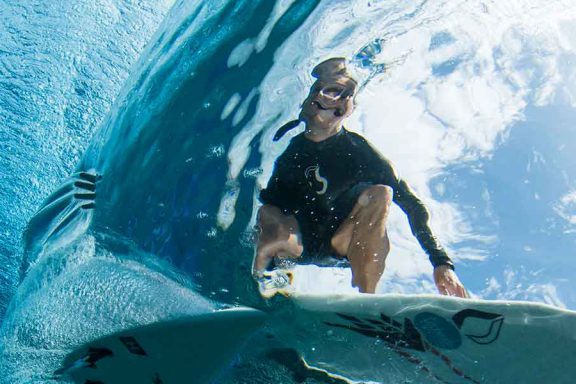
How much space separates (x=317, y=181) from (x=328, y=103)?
90 cm

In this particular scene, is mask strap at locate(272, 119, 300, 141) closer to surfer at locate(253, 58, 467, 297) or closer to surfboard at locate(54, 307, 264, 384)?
surfer at locate(253, 58, 467, 297)

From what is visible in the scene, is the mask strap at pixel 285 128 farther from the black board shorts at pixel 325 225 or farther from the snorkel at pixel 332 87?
the black board shorts at pixel 325 225

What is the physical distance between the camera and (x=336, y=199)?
4555 millimetres

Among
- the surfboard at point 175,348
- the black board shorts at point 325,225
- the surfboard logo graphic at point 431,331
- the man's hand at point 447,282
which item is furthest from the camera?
the surfboard at point 175,348

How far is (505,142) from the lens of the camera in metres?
6.57

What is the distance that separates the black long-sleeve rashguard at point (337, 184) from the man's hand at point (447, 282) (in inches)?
11.1

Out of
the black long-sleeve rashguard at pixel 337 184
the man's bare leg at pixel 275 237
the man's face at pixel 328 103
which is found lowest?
the man's bare leg at pixel 275 237

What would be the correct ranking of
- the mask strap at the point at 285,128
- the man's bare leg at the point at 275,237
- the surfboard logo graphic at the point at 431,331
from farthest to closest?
the mask strap at the point at 285,128 < the man's bare leg at the point at 275,237 < the surfboard logo graphic at the point at 431,331

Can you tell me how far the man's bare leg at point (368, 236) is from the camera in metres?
4.34

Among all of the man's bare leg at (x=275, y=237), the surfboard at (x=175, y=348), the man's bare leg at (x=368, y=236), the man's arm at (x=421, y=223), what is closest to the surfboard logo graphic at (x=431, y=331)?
the man's bare leg at (x=368, y=236)

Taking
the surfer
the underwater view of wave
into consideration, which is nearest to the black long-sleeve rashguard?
the surfer

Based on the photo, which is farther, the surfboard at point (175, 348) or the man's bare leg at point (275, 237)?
the surfboard at point (175, 348)

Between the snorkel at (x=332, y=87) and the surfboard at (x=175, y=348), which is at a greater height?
the snorkel at (x=332, y=87)

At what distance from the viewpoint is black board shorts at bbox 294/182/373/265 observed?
451 cm
